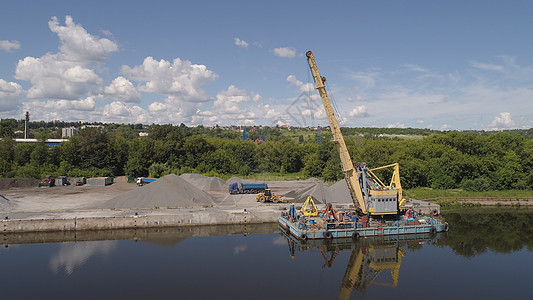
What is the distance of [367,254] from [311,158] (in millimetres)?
51063

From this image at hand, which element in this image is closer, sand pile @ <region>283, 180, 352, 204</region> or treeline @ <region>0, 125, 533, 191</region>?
sand pile @ <region>283, 180, 352, 204</region>

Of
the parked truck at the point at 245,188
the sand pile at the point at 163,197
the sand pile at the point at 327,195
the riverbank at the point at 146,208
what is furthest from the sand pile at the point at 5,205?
the sand pile at the point at 327,195

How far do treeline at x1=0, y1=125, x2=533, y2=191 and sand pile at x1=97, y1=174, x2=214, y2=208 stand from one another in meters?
28.5

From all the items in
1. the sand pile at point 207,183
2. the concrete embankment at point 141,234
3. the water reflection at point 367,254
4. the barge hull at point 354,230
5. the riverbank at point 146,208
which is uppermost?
the sand pile at point 207,183

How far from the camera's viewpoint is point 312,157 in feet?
265

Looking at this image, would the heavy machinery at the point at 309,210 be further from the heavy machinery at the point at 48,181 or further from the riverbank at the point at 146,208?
the heavy machinery at the point at 48,181

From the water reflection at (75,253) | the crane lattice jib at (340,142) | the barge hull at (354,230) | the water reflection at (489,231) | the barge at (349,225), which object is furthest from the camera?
the crane lattice jib at (340,142)

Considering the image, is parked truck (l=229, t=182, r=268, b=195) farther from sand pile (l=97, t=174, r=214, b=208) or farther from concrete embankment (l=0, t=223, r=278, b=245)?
concrete embankment (l=0, t=223, r=278, b=245)

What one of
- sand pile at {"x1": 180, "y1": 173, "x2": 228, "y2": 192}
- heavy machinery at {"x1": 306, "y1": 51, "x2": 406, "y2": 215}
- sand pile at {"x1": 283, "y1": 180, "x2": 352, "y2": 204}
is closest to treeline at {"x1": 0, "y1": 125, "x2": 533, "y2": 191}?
sand pile at {"x1": 180, "y1": 173, "x2": 228, "y2": 192}

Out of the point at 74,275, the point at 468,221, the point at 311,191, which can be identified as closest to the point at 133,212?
the point at 74,275

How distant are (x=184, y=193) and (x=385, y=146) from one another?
45.3 meters

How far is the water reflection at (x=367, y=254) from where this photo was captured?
79.5 ft

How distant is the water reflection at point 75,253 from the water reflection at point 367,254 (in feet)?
51.3

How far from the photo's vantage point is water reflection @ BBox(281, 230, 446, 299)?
24234mm
